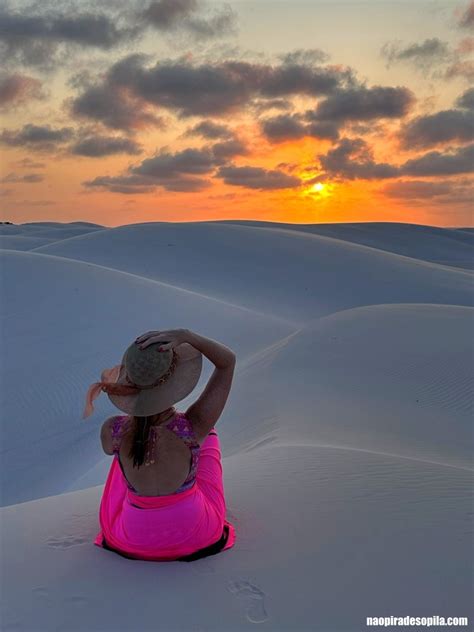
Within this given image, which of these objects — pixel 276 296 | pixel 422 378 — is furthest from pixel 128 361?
pixel 276 296

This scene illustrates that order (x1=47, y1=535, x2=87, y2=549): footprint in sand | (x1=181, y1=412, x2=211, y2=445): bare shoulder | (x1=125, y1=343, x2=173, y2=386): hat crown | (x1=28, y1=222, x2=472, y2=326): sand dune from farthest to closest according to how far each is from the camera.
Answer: (x1=28, y1=222, x2=472, y2=326): sand dune < (x1=47, y1=535, x2=87, y2=549): footprint in sand < (x1=181, y1=412, x2=211, y2=445): bare shoulder < (x1=125, y1=343, x2=173, y2=386): hat crown

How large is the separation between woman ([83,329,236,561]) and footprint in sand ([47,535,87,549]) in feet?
0.72

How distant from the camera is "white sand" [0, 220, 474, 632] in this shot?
329cm

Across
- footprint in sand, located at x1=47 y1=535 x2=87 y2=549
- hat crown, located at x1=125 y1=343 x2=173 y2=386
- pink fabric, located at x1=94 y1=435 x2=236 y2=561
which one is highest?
hat crown, located at x1=125 y1=343 x2=173 y2=386

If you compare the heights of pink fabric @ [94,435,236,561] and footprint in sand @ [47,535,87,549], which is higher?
pink fabric @ [94,435,236,561]

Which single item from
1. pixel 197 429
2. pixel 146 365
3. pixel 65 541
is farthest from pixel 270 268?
pixel 146 365

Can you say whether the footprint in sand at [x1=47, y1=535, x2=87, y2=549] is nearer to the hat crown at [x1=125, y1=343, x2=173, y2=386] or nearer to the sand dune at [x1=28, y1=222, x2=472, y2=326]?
the hat crown at [x1=125, y1=343, x2=173, y2=386]

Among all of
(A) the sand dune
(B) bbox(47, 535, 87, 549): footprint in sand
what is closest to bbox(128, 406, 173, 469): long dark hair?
(B) bbox(47, 535, 87, 549): footprint in sand

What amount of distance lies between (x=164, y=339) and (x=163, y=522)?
3.66 feet

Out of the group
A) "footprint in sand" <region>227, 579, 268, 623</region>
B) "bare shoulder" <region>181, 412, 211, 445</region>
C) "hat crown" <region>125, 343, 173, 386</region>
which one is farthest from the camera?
"bare shoulder" <region>181, 412, 211, 445</region>

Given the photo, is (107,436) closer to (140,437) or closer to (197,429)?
(140,437)

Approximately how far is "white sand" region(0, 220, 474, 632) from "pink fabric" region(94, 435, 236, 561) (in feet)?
0.35

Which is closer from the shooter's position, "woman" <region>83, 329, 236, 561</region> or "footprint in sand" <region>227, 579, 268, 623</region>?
"footprint in sand" <region>227, 579, 268, 623</region>

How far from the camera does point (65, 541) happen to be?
4.07 meters
